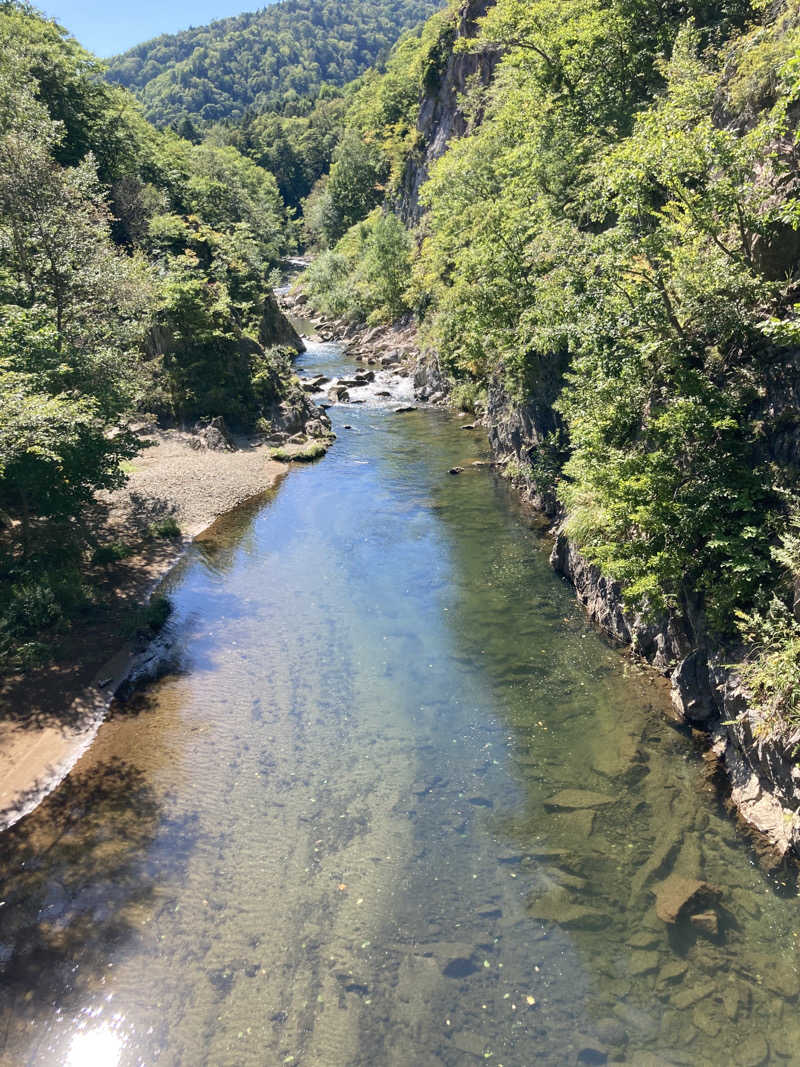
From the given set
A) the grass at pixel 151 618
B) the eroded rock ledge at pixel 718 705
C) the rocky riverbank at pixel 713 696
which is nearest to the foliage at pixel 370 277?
the grass at pixel 151 618

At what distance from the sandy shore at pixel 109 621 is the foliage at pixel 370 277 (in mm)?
31433

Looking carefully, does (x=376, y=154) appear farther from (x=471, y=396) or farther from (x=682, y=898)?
(x=682, y=898)

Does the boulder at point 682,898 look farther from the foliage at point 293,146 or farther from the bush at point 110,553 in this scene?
the foliage at point 293,146

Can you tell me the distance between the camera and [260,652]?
1906 cm

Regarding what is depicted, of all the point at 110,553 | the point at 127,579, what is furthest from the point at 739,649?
the point at 110,553

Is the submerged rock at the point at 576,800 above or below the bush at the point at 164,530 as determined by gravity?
below

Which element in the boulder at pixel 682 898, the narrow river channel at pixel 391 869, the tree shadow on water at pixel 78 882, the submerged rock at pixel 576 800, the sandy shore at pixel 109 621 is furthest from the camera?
the sandy shore at pixel 109 621

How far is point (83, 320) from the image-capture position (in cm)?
2667

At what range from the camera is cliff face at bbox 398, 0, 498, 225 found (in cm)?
5519

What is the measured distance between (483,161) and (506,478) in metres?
20.3

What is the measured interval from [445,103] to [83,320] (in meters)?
54.3

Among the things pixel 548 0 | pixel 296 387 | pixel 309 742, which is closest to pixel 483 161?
pixel 548 0

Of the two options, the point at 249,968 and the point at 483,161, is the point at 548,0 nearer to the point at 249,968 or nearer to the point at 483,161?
the point at 483,161

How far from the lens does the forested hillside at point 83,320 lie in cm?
1892
